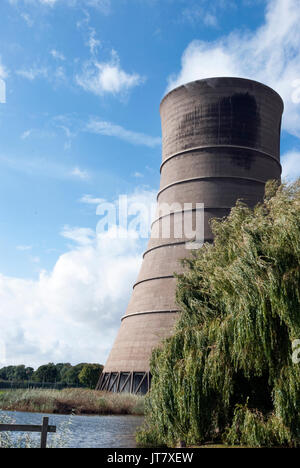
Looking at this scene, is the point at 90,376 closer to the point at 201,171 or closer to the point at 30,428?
the point at 201,171

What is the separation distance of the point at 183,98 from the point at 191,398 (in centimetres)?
2058

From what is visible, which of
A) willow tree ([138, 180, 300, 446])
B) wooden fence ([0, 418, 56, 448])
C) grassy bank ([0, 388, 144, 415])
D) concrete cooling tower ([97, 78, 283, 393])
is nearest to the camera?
wooden fence ([0, 418, 56, 448])

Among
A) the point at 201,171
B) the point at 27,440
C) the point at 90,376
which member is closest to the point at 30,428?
the point at 27,440

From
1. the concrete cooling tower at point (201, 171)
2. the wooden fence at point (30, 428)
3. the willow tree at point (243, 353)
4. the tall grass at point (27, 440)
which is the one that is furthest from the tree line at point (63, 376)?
the wooden fence at point (30, 428)

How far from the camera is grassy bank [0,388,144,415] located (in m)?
18.1

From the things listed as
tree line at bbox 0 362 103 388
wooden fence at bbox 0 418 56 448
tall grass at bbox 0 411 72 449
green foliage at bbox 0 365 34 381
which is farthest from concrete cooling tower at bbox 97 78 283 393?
green foliage at bbox 0 365 34 381

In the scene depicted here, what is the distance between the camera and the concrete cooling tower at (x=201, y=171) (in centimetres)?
2284

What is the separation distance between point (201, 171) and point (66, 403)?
14.0 metres

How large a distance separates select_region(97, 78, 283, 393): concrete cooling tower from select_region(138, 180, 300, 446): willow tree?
12.7 m

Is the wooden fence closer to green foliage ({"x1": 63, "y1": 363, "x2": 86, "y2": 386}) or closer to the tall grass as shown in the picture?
the tall grass

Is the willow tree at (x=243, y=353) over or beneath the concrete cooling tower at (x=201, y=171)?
beneath

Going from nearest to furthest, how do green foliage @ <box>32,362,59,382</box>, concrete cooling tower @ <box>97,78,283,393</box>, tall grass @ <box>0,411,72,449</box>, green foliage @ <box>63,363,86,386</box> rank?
tall grass @ <box>0,411,72,449</box> → concrete cooling tower @ <box>97,78,283,393</box> → green foliage @ <box>32,362,59,382</box> → green foliage @ <box>63,363,86,386</box>

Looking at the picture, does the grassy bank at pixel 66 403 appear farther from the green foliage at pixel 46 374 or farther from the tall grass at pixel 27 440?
the green foliage at pixel 46 374

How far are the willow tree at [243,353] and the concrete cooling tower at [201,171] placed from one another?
12727 millimetres
